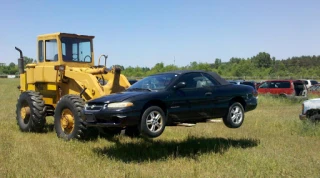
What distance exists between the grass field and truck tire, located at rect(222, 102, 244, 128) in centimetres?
57

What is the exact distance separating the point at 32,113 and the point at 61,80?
1.35 metres

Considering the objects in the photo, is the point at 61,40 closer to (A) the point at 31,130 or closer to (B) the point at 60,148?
(A) the point at 31,130

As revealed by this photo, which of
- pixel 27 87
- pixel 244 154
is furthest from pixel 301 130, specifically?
pixel 27 87

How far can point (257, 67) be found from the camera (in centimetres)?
12619

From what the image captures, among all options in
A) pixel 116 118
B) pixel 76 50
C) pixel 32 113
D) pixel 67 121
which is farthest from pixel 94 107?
pixel 76 50

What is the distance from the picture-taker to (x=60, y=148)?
9570 millimetres

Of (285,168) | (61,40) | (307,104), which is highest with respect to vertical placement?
(61,40)

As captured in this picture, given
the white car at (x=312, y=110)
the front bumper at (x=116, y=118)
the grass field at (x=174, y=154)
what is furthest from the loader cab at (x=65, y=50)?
the white car at (x=312, y=110)

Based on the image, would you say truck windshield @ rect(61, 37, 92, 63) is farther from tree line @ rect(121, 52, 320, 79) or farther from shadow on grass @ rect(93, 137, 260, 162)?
tree line @ rect(121, 52, 320, 79)

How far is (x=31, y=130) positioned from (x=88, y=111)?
4.73m

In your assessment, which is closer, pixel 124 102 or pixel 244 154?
pixel 124 102

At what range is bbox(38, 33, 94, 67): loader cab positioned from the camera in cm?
1232

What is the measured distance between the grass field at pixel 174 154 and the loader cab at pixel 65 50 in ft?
7.60

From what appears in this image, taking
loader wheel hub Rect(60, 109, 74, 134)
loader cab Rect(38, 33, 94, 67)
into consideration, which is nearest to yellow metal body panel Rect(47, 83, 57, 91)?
loader cab Rect(38, 33, 94, 67)
